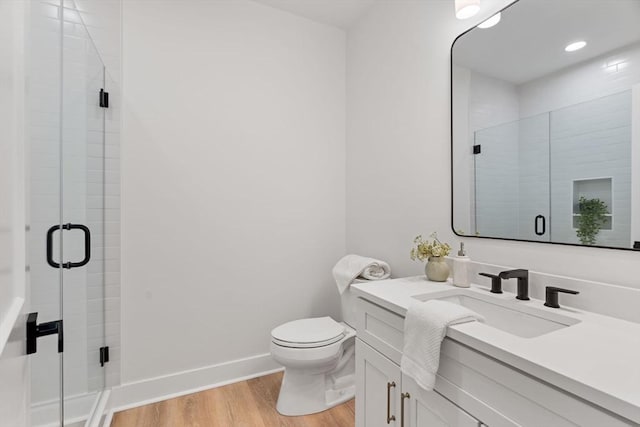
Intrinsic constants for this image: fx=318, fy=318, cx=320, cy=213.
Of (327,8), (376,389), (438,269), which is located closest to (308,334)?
(376,389)

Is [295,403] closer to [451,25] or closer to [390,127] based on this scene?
[390,127]

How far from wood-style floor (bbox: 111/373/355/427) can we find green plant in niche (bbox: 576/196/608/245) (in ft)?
4.73

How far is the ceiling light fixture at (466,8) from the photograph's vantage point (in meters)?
1.46

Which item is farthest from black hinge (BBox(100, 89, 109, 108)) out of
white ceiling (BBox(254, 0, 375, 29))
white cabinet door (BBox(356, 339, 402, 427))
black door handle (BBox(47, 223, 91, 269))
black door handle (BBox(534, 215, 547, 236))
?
black door handle (BBox(534, 215, 547, 236))

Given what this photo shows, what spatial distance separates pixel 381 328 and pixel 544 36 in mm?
1344

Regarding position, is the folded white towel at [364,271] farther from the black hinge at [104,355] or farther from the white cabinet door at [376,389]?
the black hinge at [104,355]

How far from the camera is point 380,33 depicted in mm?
2199

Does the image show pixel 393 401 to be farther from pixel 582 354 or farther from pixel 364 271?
pixel 364 271

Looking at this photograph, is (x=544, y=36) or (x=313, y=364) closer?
(x=544, y=36)

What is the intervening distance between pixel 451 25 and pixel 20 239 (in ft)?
6.39

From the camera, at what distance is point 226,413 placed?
1.82 m

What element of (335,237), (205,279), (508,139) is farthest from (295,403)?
(508,139)

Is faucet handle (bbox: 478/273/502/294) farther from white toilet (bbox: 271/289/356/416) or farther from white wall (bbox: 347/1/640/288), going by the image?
white toilet (bbox: 271/289/356/416)

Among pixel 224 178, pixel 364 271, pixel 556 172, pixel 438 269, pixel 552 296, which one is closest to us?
pixel 552 296
